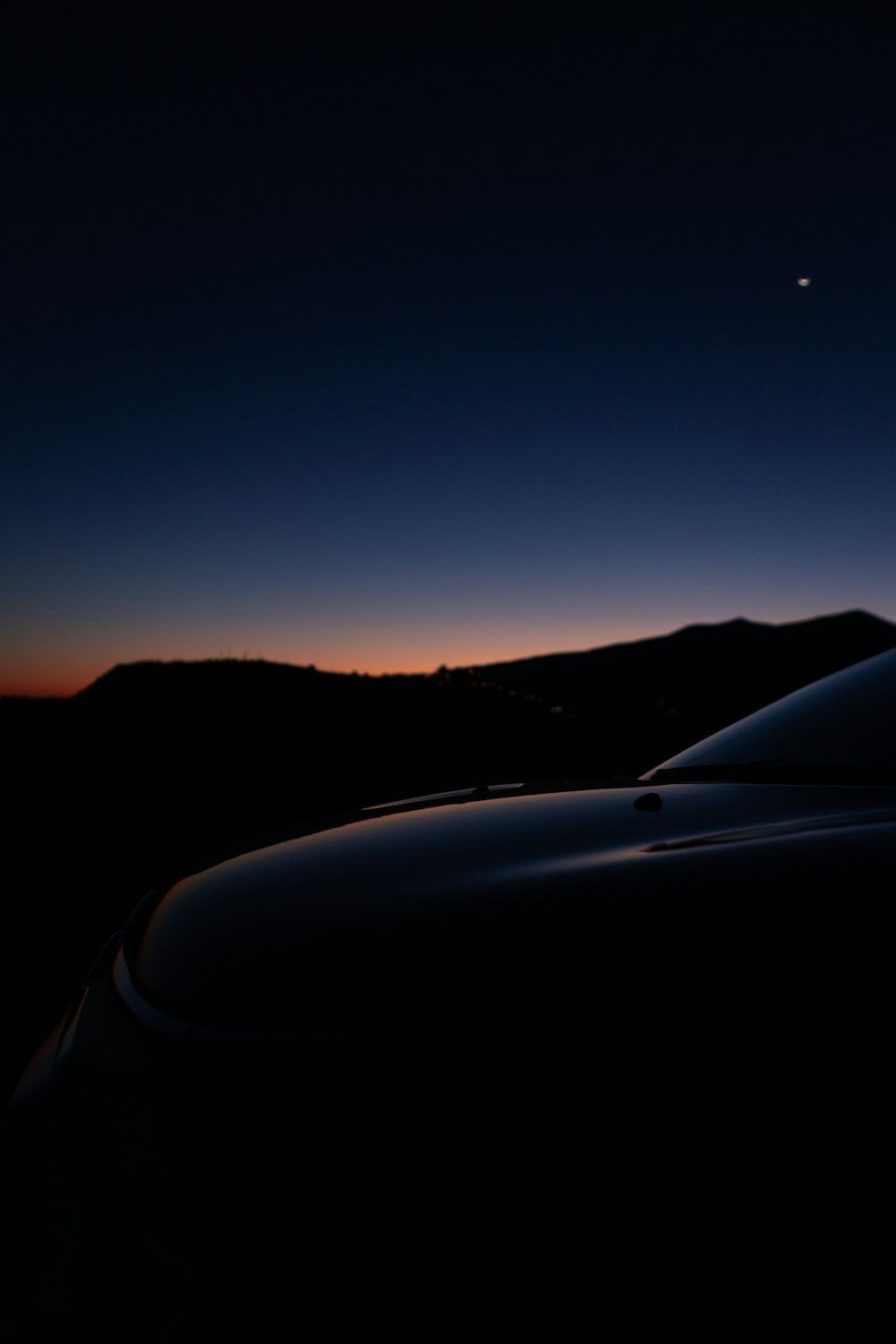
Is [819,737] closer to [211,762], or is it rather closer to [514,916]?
[514,916]

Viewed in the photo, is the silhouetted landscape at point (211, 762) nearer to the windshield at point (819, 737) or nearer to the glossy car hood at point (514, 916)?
the windshield at point (819, 737)

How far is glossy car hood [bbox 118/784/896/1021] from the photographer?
0.86 m

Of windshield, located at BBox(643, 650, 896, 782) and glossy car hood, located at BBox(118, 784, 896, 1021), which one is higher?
windshield, located at BBox(643, 650, 896, 782)

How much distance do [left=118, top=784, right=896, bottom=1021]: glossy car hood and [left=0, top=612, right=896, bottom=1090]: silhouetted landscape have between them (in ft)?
1.88

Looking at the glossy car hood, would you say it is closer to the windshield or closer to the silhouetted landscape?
the windshield

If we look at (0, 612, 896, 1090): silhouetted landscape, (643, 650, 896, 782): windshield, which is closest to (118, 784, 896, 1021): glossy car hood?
(643, 650, 896, 782): windshield

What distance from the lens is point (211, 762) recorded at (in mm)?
10062

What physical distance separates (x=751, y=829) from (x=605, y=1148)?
65cm

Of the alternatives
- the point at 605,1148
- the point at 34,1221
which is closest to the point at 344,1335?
the point at 605,1148

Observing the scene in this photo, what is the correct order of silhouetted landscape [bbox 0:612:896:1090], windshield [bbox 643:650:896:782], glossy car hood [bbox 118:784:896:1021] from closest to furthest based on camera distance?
glossy car hood [bbox 118:784:896:1021] < windshield [bbox 643:650:896:782] < silhouetted landscape [bbox 0:612:896:1090]

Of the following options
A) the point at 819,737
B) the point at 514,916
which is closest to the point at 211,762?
the point at 819,737

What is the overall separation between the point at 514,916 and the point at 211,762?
9.82 meters

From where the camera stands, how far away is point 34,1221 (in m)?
1.01

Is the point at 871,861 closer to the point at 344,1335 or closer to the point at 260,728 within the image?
the point at 344,1335
